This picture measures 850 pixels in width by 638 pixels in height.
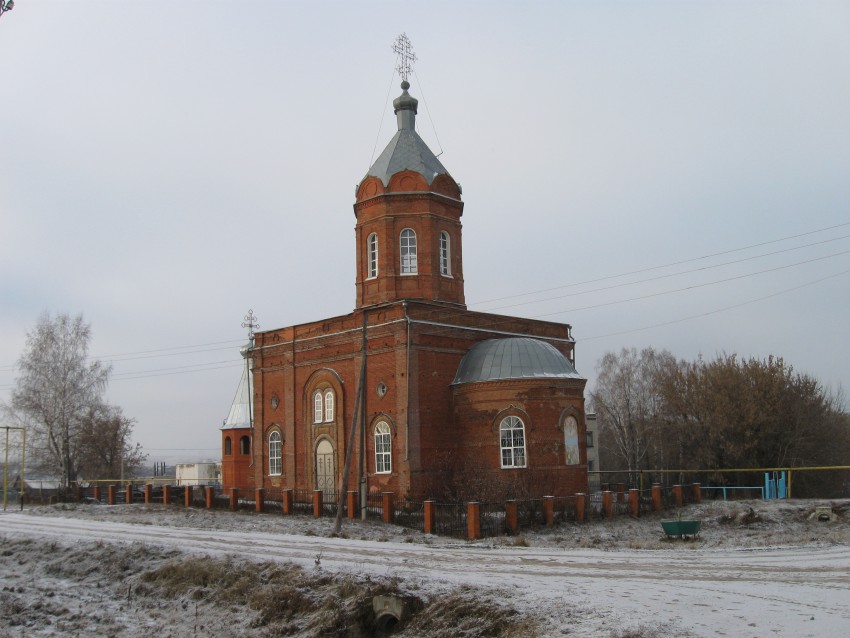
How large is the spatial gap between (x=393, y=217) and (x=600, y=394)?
3495 centimetres

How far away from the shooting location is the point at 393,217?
31141 mm

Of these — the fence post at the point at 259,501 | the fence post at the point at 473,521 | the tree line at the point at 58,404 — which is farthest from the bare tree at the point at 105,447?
the fence post at the point at 473,521

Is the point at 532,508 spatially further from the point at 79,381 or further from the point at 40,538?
the point at 79,381

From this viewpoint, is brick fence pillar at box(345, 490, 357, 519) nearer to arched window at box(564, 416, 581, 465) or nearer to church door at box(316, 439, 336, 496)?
church door at box(316, 439, 336, 496)

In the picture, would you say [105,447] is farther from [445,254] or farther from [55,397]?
[445,254]

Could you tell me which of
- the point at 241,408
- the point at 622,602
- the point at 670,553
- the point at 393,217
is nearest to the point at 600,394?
the point at 241,408

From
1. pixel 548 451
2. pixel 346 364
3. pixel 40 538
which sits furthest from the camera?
pixel 346 364

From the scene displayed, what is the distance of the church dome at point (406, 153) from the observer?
1246 inches

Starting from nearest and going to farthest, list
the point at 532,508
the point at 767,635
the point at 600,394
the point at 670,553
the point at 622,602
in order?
the point at 767,635 < the point at 622,602 < the point at 670,553 < the point at 532,508 < the point at 600,394

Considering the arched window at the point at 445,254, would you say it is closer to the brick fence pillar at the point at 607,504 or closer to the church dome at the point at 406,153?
the church dome at the point at 406,153

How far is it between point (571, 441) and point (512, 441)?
2091 mm

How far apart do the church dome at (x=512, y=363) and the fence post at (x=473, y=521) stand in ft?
22.1

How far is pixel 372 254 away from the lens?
3172 cm

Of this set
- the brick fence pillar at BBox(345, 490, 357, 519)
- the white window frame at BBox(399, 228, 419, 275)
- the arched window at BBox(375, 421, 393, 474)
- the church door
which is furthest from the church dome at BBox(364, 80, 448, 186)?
the brick fence pillar at BBox(345, 490, 357, 519)
